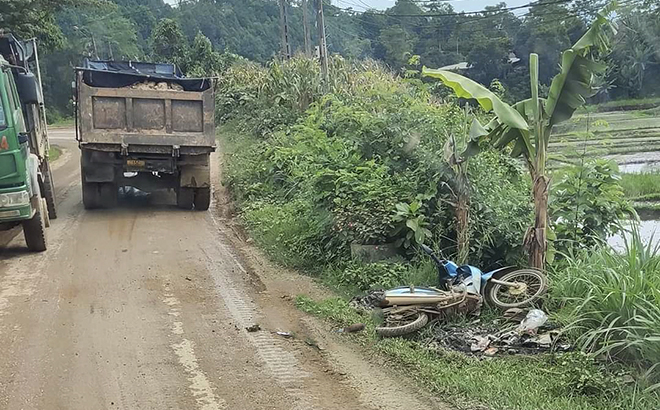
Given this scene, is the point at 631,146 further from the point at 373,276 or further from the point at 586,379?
the point at 586,379

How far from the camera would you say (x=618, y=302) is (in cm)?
491

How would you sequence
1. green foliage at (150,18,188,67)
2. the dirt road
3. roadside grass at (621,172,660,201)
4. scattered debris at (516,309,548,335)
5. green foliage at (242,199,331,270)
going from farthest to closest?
1. green foliage at (150,18,188,67)
2. roadside grass at (621,172,660,201)
3. green foliage at (242,199,331,270)
4. scattered debris at (516,309,548,335)
5. the dirt road

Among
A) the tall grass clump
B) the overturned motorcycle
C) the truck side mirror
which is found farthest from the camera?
the truck side mirror

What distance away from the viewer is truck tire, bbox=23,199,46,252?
28.6ft

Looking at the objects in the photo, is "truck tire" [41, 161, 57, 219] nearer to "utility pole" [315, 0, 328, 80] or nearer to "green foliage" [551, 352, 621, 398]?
"utility pole" [315, 0, 328, 80]

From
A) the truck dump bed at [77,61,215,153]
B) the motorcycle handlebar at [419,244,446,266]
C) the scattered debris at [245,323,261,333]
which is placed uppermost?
the truck dump bed at [77,61,215,153]

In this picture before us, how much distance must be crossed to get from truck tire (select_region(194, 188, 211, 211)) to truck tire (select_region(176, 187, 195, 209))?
0.09 m

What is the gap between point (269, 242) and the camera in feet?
30.5

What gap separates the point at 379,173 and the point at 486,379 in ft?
13.0

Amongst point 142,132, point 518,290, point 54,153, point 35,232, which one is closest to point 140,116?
point 142,132

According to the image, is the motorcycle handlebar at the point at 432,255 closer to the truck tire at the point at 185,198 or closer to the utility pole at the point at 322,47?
the truck tire at the point at 185,198

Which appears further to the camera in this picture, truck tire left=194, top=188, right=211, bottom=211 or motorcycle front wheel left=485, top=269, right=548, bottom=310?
truck tire left=194, top=188, right=211, bottom=211

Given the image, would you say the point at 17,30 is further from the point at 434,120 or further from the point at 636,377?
the point at 636,377

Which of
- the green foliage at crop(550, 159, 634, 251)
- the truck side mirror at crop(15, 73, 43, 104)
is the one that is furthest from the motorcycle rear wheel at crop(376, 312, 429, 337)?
the truck side mirror at crop(15, 73, 43, 104)
